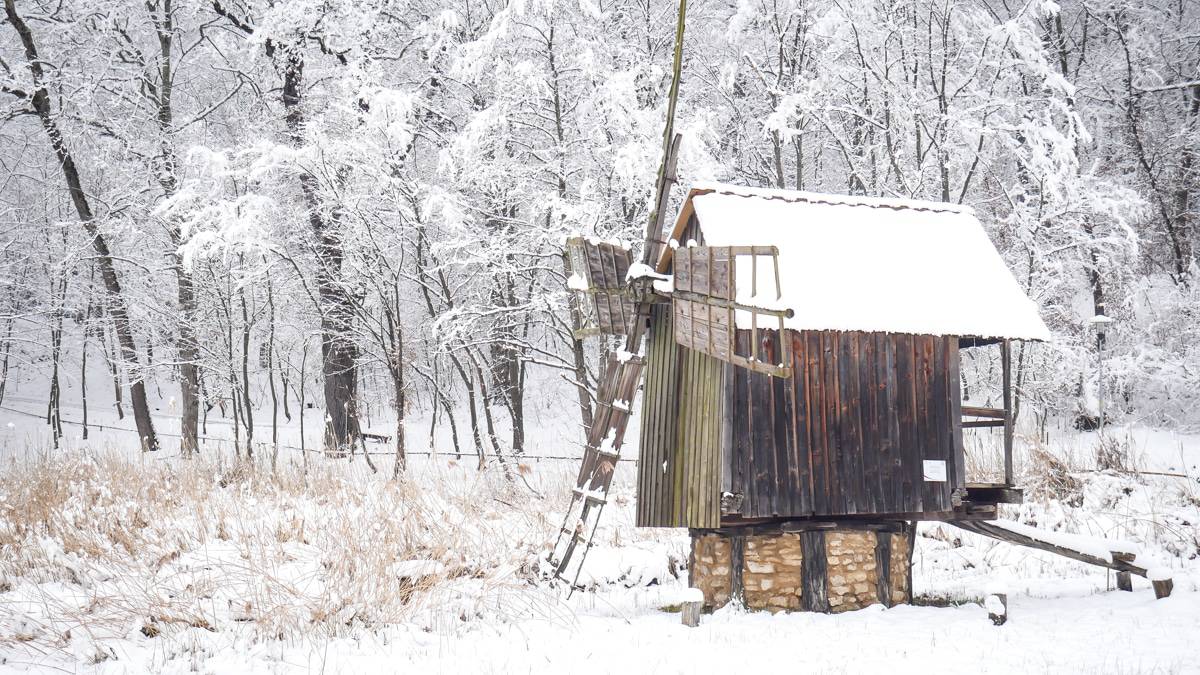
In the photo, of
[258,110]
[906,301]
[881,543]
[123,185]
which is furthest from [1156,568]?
[123,185]

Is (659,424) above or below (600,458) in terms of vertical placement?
above

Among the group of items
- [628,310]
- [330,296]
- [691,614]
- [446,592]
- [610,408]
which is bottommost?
[691,614]

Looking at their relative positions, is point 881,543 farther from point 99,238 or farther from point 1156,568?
point 99,238

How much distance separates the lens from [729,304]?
6105 millimetres

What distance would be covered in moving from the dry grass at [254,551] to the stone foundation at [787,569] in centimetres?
160

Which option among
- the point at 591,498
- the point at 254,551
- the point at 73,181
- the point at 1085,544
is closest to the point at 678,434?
the point at 591,498

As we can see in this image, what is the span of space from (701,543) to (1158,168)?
18931mm

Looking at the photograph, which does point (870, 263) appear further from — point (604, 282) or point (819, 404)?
point (604, 282)

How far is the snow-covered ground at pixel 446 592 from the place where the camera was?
19.2 ft

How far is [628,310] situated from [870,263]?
104 inches

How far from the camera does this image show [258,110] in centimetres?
1667

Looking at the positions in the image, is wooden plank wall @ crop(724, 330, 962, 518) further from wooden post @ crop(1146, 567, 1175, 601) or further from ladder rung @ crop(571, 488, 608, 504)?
wooden post @ crop(1146, 567, 1175, 601)

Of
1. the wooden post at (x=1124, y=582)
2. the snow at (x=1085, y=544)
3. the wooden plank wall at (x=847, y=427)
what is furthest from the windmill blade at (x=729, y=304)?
the wooden post at (x=1124, y=582)

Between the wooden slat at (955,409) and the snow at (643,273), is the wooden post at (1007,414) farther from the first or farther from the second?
the snow at (643,273)
